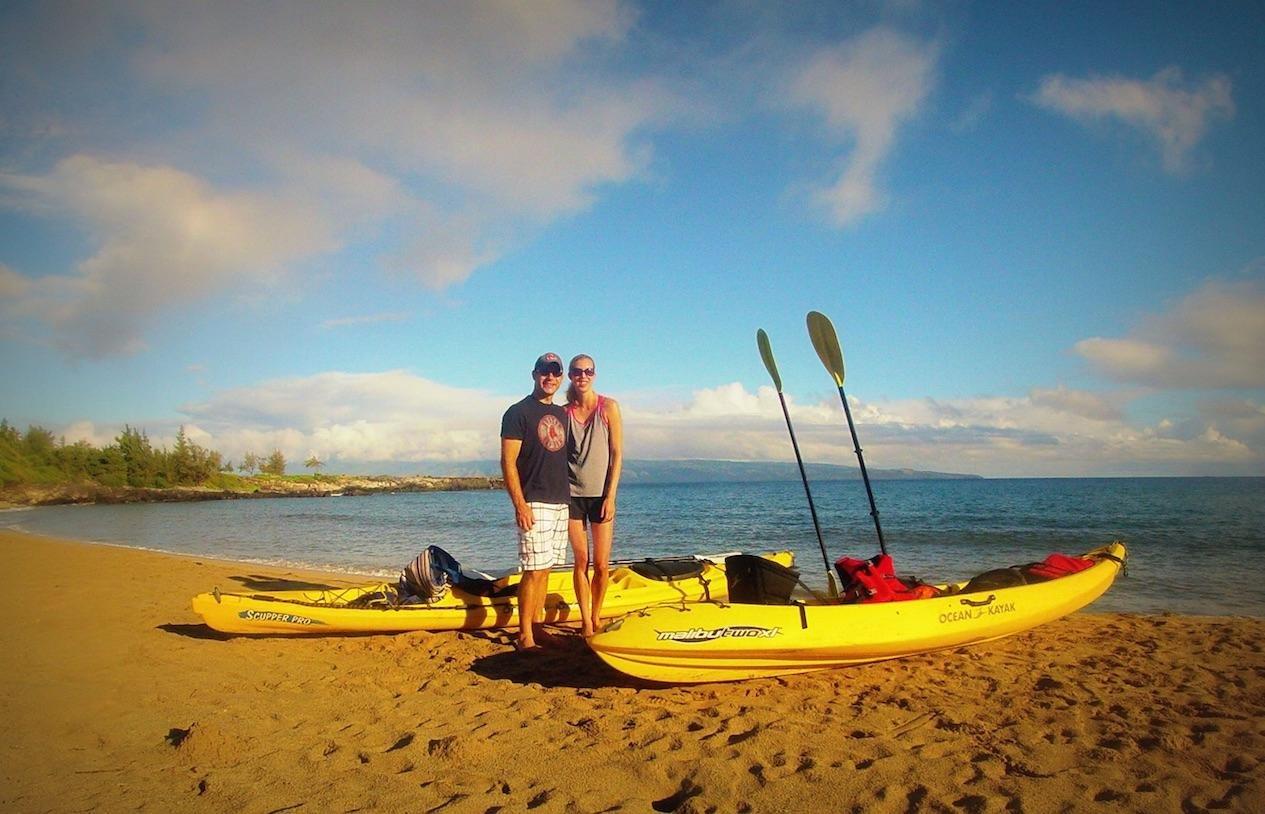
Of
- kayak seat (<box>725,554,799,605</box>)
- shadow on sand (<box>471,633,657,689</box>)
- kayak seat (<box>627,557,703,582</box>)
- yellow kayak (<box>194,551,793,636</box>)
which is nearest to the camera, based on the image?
shadow on sand (<box>471,633,657,689</box>)

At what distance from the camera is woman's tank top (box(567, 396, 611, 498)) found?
496 cm

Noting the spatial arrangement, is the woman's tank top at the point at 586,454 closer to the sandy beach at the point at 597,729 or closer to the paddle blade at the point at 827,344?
the sandy beach at the point at 597,729

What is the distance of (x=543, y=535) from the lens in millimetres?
4770

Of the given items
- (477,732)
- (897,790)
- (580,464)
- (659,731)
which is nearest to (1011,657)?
(897,790)

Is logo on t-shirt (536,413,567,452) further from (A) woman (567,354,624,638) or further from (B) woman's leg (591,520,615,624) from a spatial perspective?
(B) woman's leg (591,520,615,624)

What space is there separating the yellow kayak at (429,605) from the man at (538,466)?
5.13 feet

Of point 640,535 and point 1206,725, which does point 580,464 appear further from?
point 640,535

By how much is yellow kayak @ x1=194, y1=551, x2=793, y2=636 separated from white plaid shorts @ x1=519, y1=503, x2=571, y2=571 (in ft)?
4.73

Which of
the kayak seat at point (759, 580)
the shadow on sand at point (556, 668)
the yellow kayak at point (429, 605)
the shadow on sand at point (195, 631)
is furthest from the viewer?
the shadow on sand at point (195, 631)

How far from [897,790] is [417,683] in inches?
128

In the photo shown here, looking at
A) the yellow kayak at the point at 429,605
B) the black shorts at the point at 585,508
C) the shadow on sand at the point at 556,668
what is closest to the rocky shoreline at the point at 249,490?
the yellow kayak at the point at 429,605

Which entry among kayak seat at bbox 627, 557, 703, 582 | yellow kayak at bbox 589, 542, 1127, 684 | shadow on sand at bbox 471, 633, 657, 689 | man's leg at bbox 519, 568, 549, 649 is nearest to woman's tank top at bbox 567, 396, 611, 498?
man's leg at bbox 519, 568, 549, 649

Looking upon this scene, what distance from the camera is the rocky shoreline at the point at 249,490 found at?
144ft

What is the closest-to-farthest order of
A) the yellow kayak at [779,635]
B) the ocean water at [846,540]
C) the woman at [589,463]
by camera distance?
1. the yellow kayak at [779,635]
2. the woman at [589,463]
3. the ocean water at [846,540]
